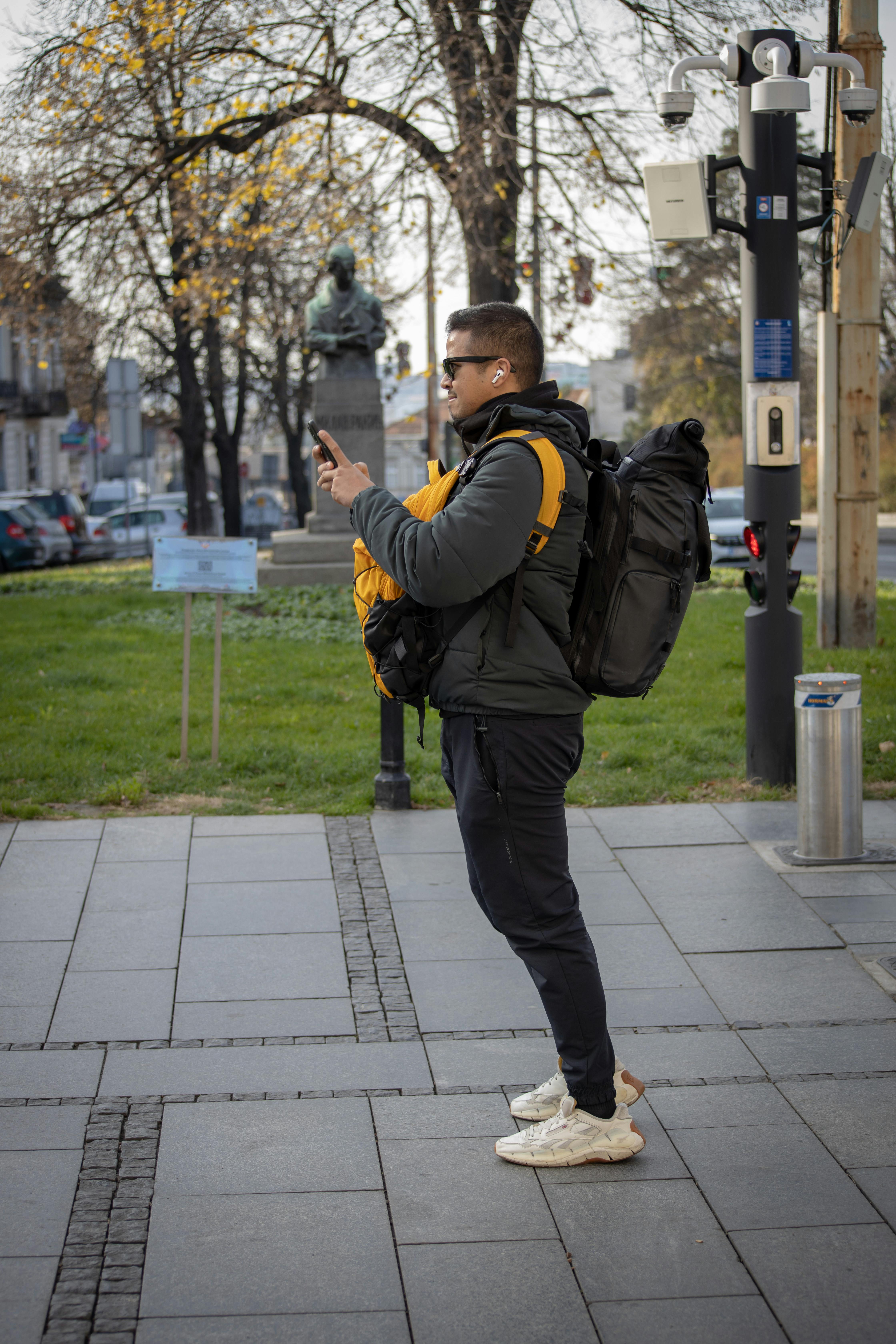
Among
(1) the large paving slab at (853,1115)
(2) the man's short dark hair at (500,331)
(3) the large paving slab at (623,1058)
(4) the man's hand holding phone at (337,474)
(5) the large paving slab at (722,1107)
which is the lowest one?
(1) the large paving slab at (853,1115)

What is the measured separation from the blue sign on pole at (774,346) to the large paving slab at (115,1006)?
397cm

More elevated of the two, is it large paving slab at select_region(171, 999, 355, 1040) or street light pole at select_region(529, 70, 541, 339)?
street light pole at select_region(529, 70, 541, 339)

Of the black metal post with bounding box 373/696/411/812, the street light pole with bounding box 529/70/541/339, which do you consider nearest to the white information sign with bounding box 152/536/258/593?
the black metal post with bounding box 373/696/411/812

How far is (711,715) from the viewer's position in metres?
8.71

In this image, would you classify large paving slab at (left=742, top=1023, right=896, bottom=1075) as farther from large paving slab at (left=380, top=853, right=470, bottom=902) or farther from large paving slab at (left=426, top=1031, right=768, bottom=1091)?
large paving slab at (left=380, top=853, right=470, bottom=902)

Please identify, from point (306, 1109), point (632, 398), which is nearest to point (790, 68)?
point (306, 1109)

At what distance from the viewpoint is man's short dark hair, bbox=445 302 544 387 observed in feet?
10.2

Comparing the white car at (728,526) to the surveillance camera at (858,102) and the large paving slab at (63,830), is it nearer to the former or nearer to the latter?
the surveillance camera at (858,102)

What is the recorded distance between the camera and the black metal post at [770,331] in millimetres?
6547

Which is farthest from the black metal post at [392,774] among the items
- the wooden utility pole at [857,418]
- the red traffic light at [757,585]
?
the wooden utility pole at [857,418]

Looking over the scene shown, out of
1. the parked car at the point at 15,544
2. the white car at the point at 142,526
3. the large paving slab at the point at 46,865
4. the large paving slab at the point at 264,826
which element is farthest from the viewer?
the white car at the point at 142,526

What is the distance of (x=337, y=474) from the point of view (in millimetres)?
3258

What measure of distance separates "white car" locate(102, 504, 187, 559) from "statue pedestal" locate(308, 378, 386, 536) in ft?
43.6

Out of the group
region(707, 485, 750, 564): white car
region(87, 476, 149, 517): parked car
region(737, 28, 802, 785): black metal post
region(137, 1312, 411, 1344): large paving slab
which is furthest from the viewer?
region(87, 476, 149, 517): parked car
